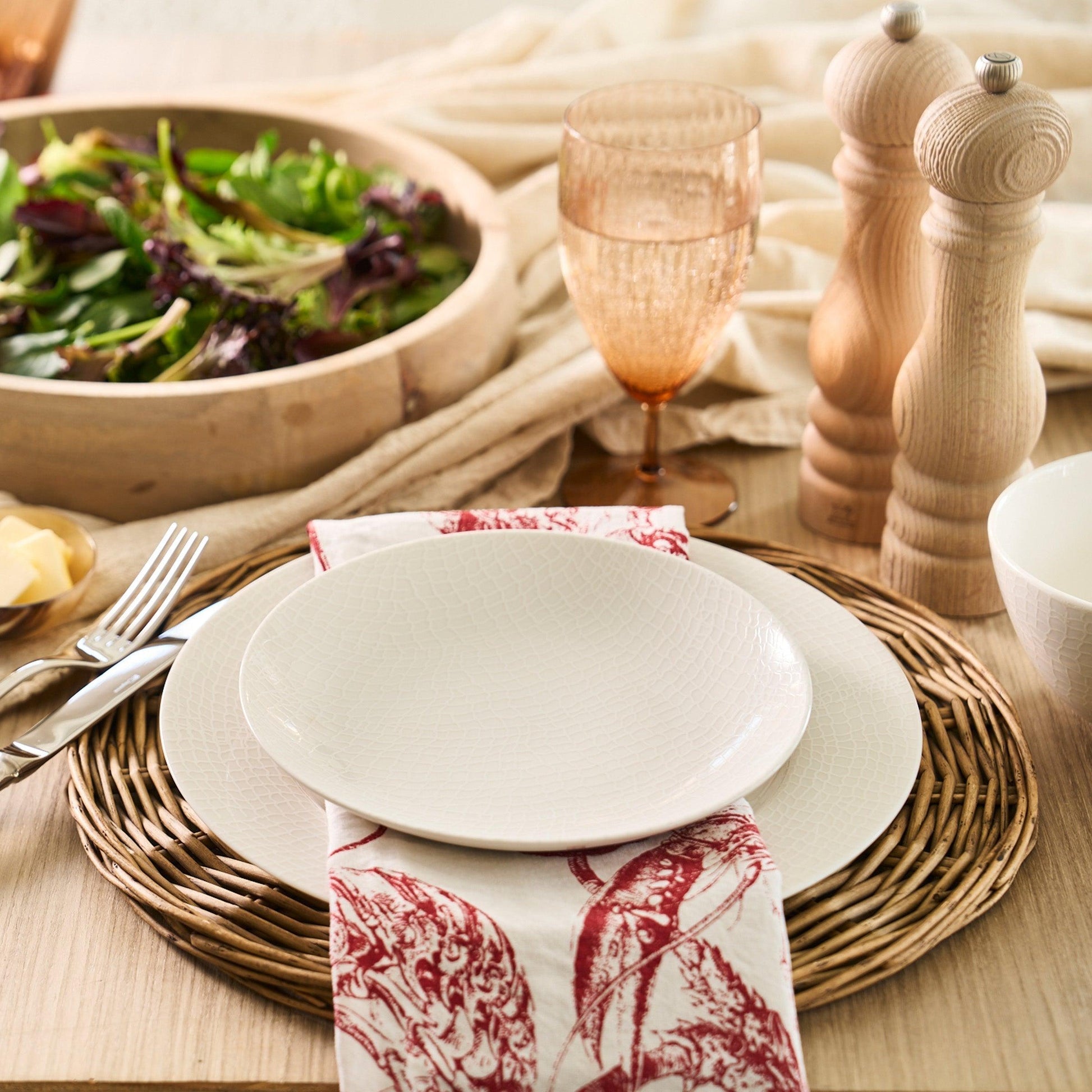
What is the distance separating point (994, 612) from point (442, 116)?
2.39 ft

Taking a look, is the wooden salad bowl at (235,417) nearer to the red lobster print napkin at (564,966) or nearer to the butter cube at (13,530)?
the butter cube at (13,530)

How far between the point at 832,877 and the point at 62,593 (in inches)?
17.4

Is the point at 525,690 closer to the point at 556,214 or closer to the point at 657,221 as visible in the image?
the point at 657,221

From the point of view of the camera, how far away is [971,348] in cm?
68

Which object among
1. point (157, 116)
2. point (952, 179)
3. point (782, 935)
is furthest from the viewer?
point (157, 116)

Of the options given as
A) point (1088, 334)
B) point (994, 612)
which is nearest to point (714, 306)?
point (994, 612)

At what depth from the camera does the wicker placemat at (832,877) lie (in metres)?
0.50

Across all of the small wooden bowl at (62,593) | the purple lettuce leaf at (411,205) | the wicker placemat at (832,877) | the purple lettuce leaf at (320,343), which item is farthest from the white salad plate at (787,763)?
the purple lettuce leaf at (411,205)

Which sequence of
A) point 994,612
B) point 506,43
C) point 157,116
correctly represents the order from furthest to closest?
point 506,43
point 157,116
point 994,612

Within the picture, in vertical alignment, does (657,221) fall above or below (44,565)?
above

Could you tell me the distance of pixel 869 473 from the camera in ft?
2.63

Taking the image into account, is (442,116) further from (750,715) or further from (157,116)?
(750,715)

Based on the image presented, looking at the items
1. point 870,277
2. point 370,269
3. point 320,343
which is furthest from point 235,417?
point 870,277

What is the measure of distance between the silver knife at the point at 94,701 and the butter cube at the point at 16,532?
12cm
